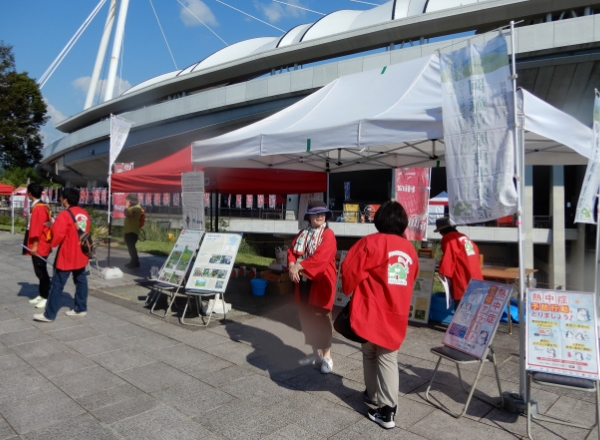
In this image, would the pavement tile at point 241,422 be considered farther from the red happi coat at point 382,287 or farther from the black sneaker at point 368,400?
the red happi coat at point 382,287

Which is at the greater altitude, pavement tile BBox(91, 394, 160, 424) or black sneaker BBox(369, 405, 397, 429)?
black sneaker BBox(369, 405, 397, 429)

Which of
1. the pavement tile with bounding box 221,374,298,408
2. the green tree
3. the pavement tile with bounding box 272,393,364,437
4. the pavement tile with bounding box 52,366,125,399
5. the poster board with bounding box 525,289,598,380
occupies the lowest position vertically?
the pavement tile with bounding box 272,393,364,437

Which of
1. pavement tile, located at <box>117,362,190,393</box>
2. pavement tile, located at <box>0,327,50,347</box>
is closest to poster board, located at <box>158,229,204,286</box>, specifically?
pavement tile, located at <box>0,327,50,347</box>

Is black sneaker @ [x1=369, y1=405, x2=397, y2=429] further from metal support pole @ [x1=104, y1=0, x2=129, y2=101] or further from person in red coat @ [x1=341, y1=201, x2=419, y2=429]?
metal support pole @ [x1=104, y1=0, x2=129, y2=101]

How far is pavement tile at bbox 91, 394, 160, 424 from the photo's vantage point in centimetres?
368

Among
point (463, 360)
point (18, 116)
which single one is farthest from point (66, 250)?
point (18, 116)

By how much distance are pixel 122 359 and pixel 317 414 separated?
2498 mm

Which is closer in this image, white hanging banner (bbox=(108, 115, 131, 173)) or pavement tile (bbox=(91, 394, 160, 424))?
pavement tile (bbox=(91, 394, 160, 424))

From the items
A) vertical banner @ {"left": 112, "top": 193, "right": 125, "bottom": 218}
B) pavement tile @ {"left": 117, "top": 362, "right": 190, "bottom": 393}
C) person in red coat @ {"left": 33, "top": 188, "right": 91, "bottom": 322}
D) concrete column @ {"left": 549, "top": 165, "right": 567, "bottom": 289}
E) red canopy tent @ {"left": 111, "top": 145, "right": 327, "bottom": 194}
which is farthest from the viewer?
concrete column @ {"left": 549, "top": 165, "right": 567, "bottom": 289}

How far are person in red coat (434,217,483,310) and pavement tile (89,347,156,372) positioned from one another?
3.82m

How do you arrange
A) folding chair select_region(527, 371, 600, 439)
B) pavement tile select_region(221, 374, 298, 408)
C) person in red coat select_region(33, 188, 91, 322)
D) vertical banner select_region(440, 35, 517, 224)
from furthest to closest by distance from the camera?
1. person in red coat select_region(33, 188, 91, 322)
2. pavement tile select_region(221, 374, 298, 408)
3. vertical banner select_region(440, 35, 517, 224)
4. folding chair select_region(527, 371, 600, 439)

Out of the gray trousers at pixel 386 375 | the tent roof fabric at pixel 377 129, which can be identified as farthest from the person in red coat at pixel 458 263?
the gray trousers at pixel 386 375

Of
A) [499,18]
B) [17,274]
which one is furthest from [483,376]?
[499,18]

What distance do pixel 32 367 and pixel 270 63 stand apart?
25.3 meters
